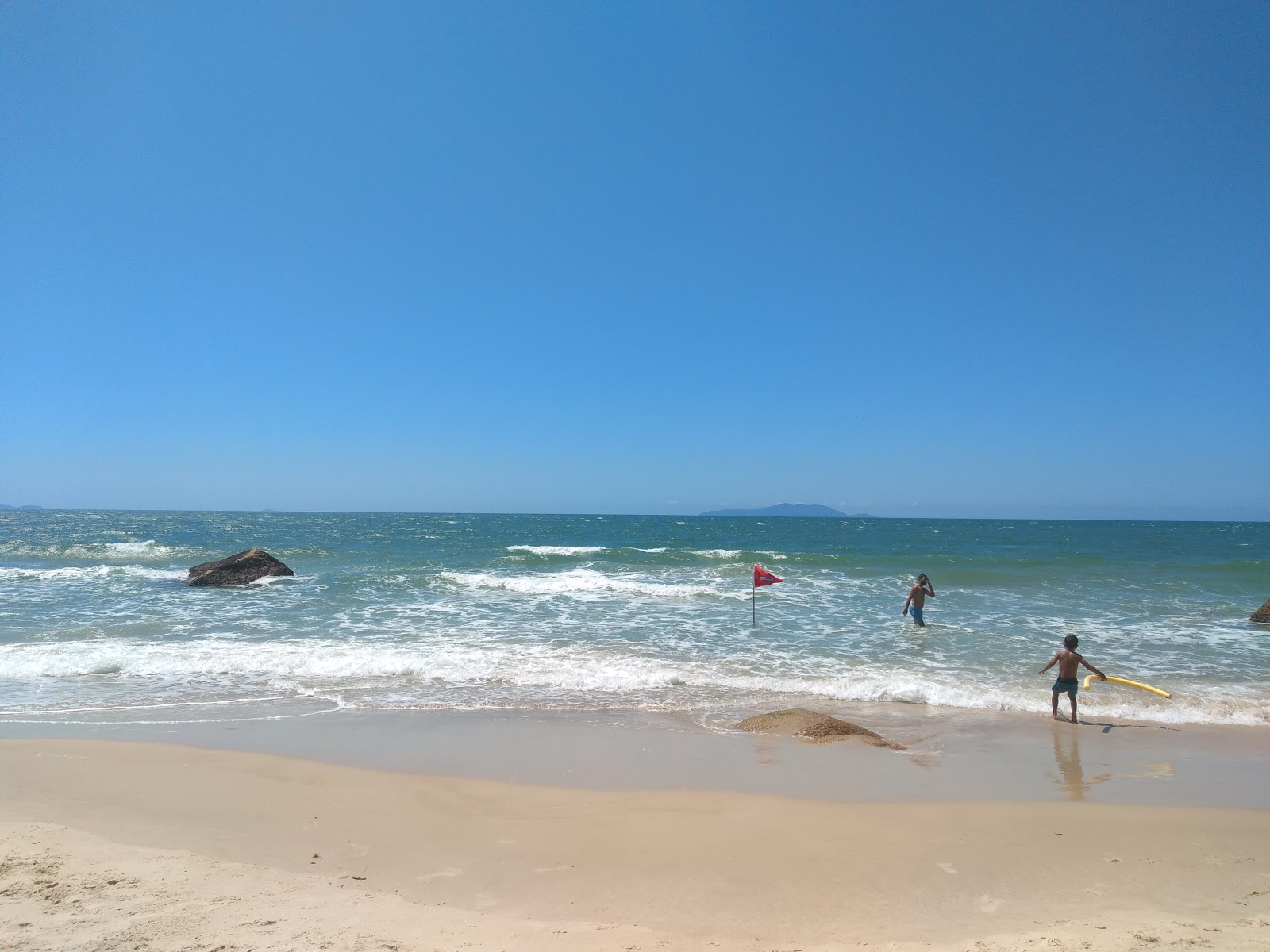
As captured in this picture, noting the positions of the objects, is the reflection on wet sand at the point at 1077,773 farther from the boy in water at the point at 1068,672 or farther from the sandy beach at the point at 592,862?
the boy in water at the point at 1068,672

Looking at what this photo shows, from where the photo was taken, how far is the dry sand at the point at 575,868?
405 cm

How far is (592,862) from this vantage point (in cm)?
512

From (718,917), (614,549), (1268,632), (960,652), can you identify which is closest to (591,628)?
(960,652)

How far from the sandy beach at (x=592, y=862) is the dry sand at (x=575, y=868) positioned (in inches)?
0.8

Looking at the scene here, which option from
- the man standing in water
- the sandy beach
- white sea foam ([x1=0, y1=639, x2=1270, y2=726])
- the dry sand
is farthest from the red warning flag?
the dry sand

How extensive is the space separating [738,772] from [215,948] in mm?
4763

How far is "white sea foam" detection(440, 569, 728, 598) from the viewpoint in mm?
22000

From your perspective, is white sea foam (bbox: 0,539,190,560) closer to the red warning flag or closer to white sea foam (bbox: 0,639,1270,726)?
white sea foam (bbox: 0,639,1270,726)

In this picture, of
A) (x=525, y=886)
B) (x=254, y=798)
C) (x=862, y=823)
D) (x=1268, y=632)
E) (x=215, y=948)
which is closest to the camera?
(x=215, y=948)

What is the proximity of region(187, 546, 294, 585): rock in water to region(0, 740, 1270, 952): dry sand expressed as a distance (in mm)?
16660

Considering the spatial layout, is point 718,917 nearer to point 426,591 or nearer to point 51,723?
point 51,723

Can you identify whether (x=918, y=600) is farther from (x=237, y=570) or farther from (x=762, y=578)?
(x=237, y=570)

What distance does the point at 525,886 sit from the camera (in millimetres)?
4723

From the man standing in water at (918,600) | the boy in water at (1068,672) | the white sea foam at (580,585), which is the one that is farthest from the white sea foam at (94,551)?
the boy in water at (1068,672)
